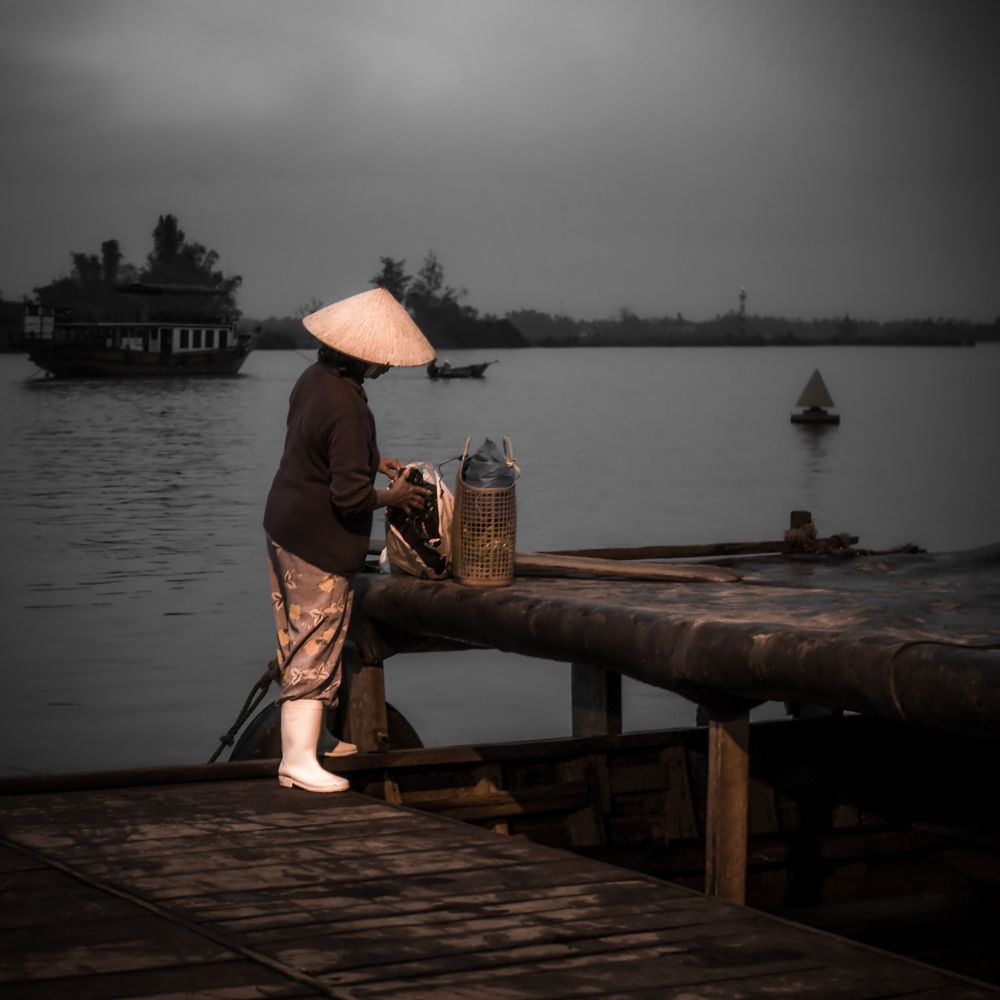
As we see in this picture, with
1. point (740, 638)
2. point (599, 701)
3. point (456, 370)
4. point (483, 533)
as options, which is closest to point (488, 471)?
point (483, 533)

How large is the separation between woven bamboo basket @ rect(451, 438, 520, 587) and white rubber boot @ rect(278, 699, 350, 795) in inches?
37.9

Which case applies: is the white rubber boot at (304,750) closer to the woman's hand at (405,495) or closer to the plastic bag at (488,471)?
the woman's hand at (405,495)

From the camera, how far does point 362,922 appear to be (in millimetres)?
4719

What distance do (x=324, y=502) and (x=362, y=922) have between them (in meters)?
1.90

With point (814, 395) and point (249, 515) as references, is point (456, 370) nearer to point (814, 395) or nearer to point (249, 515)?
point (814, 395)

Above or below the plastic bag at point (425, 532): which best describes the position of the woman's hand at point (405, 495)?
above

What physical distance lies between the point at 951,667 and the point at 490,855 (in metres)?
1.60

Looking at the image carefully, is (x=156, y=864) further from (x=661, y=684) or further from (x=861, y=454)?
(x=861, y=454)

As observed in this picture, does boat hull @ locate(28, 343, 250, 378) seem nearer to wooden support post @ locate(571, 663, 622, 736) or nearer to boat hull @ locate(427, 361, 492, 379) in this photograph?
boat hull @ locate(427, 361, 492, 379)

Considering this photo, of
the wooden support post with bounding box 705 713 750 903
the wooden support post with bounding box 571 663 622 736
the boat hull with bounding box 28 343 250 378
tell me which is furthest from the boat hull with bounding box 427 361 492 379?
the wooden support post with bounding box 705 713 750 903

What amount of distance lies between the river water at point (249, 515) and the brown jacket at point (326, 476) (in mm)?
9922

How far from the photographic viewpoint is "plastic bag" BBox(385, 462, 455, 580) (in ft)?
23.0

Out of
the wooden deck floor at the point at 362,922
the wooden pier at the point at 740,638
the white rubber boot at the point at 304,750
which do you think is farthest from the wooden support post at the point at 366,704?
the wooden deck floor at the point at 362,922

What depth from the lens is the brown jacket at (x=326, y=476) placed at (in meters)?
6.10
